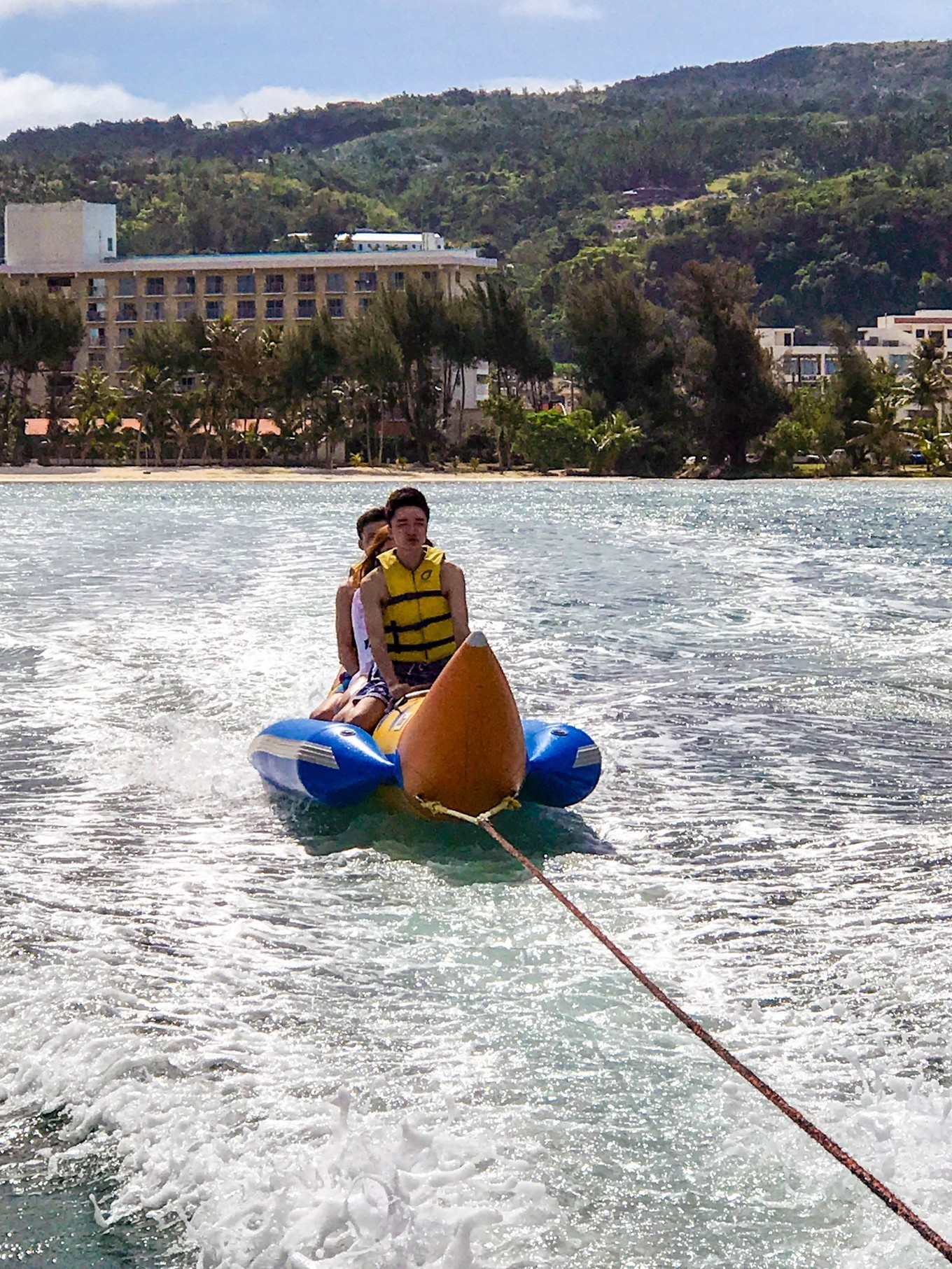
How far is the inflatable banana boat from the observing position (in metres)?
5.69

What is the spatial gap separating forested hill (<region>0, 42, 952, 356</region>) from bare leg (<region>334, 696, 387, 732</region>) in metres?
88.3

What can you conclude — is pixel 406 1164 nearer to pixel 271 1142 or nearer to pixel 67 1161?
pixel 271 1142

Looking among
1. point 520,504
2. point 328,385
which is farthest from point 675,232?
point 520,504

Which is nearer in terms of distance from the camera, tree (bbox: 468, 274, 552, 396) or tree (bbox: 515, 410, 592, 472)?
tree (bbox: 515, 410, 592, 472)

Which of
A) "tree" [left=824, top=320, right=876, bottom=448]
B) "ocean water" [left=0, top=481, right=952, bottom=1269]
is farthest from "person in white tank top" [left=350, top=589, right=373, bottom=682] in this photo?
"tree" [left=824, top=320, right=876, bottom=448]

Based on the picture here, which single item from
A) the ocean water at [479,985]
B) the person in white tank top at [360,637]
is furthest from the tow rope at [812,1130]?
the person in white tank top at [360,637]

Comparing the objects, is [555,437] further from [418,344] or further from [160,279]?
[160,279]

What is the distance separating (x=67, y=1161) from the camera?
353 centimetres

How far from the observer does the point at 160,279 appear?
2515 inches

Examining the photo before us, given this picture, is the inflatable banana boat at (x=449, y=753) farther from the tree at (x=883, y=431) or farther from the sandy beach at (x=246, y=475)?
the tree at (x=883, y=431)

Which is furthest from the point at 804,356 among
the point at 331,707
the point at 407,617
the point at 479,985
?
the point at 479,985

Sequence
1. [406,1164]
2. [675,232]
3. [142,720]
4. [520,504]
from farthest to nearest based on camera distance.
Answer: [675,232] < [520,504] < [142,720] < [406,1164]

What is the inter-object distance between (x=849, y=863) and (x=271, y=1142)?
2.88m

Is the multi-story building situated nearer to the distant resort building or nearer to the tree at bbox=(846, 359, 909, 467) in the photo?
the tree at bbox=(846, 359, 909, 467)
